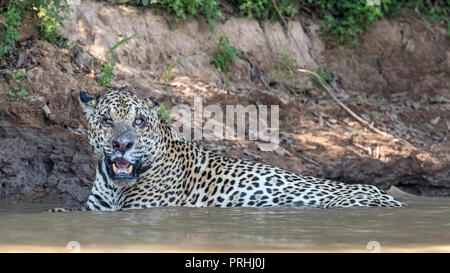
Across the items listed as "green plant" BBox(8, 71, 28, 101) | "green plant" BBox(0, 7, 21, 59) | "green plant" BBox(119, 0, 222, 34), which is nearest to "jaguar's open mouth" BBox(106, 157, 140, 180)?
"green plant" BBox(8, 71, 28, 101)

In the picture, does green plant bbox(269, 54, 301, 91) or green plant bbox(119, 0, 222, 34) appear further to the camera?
green plant bbox(269, 54, 301, 91)

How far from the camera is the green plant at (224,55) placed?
13.5 m

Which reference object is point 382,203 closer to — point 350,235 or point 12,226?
point 350,235

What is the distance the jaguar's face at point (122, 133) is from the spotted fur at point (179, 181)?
0.03ft

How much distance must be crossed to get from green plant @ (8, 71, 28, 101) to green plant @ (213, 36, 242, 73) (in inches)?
155

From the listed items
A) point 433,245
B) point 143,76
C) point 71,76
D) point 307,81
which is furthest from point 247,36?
point 433,245

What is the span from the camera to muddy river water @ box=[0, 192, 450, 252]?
561 cm

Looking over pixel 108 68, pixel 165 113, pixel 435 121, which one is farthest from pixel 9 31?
pixel 435 121

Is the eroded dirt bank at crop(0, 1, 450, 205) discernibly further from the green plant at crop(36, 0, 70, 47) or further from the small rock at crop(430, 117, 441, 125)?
the green plant at crop(36, 0, 70, 47)

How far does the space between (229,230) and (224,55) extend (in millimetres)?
7466

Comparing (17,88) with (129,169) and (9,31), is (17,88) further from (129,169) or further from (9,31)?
(129,169)

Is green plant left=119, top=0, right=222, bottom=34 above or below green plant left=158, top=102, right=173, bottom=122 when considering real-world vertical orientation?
above

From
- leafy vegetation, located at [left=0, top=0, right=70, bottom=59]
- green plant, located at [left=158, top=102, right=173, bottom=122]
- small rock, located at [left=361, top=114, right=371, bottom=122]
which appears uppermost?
leafy vegetation, located at [left=0, top=0, right=70, bottom=59]

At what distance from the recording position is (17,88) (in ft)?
34.4
